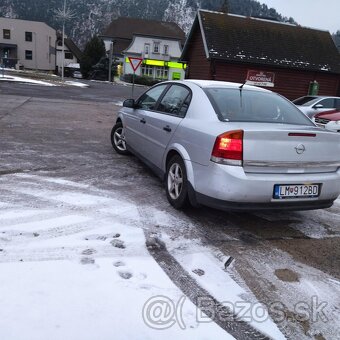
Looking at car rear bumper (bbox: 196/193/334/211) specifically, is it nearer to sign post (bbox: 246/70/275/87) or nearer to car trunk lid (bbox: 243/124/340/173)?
car trunk lid (bbox: 243/124/340/173)

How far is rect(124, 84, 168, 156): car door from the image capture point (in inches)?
233

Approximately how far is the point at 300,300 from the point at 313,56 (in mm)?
24244

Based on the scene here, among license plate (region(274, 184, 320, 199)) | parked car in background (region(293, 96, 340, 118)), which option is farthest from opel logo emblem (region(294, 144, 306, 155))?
parked car in background (region(293, 96, 340, 118))

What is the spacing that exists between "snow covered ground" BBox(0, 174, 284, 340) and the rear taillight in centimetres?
89

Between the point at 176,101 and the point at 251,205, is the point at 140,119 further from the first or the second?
the point at 251,205

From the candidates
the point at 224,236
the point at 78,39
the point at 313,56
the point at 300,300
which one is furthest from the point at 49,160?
the point at 78,39

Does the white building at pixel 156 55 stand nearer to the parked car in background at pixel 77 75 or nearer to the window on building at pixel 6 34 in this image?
the parked car in background at pixel 77 75

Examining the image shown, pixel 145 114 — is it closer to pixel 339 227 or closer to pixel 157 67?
pixel 339 227

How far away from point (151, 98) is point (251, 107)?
→ 1869mm

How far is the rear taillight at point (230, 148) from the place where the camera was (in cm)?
390

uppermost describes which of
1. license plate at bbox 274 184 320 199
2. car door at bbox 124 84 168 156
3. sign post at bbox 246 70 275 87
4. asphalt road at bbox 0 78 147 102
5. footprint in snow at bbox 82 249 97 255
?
sign post at bbox 246 70 275 87

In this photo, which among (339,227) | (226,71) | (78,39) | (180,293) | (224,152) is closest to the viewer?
(180,293)

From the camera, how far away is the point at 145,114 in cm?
590

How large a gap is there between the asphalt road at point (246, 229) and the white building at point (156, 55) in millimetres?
59451
